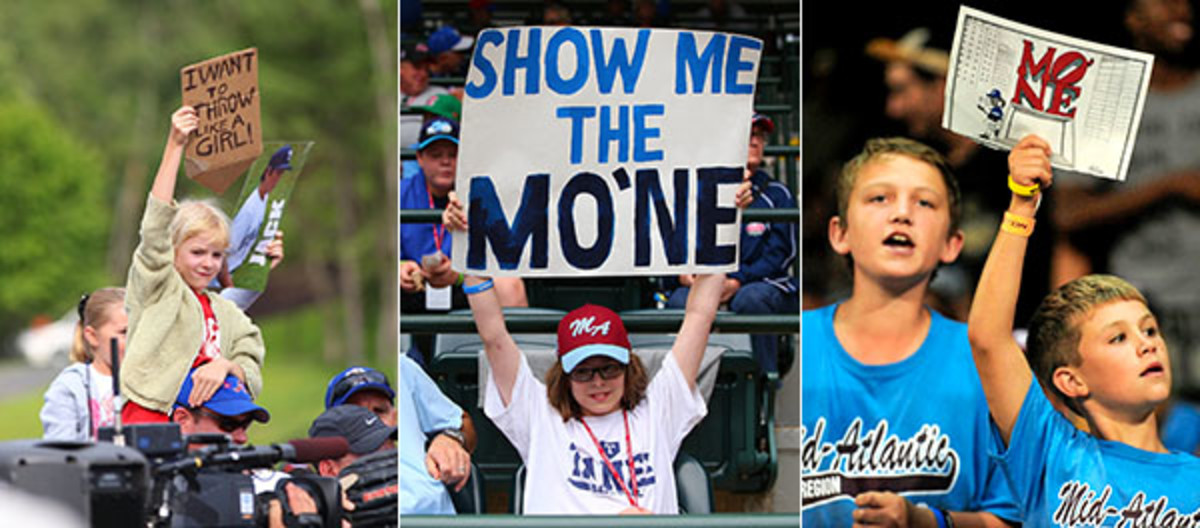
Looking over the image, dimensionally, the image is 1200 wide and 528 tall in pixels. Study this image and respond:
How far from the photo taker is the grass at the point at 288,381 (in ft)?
132

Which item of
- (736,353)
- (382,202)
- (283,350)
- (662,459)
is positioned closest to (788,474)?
(736,353)

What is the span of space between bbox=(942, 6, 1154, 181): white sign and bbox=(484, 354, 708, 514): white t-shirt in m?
1.17

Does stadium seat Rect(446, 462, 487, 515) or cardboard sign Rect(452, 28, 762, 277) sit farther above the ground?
cardboard sign Rect(452, 28, 762, 277)

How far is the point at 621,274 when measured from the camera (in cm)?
606

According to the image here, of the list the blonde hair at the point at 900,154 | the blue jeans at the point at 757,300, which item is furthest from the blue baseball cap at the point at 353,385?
the blonde hair at the point at 900,154

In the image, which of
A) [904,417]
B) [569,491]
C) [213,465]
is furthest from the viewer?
[569,491]

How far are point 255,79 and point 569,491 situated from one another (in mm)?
1519

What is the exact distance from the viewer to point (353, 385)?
6383 millimetres

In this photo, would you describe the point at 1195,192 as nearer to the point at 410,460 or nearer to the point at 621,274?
the point at 621,274

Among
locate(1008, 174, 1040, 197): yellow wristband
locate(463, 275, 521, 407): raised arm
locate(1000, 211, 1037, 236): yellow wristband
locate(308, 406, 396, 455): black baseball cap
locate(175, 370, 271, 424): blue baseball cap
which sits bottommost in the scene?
locate(308, 406, 396, 455): black baseball cap

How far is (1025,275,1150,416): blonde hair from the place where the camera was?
573cm

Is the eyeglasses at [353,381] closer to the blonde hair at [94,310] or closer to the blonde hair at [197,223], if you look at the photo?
the blonde hair at [197,223]

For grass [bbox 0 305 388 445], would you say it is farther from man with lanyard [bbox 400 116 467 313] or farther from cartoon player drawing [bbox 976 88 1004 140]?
cartoon player drawing [bbox 976 88 1004 140]

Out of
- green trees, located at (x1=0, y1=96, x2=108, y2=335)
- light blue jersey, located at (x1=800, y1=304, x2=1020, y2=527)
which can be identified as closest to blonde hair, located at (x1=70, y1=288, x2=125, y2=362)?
light blue jersey, located at (x1=800, y1=304, x2=1020, y2=527)
